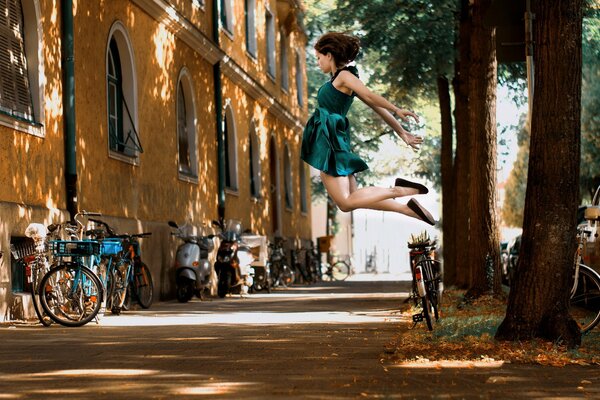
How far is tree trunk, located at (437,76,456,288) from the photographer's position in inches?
891

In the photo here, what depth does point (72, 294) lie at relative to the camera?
1155cm

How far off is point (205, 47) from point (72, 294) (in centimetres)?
1227

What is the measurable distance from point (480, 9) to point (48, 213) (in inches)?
255

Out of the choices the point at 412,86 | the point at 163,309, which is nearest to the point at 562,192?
the point at 163,309

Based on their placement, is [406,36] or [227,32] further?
[227,32]

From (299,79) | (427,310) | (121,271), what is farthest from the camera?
(299,79)

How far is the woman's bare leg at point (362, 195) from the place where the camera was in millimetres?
7910

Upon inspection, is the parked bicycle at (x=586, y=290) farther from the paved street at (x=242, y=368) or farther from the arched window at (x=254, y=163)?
the arched window at (x=254, y=163)

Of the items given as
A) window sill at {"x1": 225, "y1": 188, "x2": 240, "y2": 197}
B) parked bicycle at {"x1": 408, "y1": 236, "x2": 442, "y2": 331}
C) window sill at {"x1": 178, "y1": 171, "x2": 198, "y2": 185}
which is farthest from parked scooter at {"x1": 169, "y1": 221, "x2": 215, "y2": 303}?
parked bicycle at {"x1": 408, "y1": 236, "x2": 442, "y2": 331}

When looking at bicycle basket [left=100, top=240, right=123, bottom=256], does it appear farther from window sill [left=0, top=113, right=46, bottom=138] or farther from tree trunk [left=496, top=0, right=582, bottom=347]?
tree trunk [left=496, top=0, right=582, bottom=347]

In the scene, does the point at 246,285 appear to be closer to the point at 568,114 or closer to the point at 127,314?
the point at 127,314

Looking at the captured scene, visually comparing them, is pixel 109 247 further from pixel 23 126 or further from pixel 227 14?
pixel 227 14

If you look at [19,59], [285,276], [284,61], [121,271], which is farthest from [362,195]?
Result: [284,61]

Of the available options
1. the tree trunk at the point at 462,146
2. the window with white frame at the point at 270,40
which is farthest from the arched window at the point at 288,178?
the tree trunk at the point at 462,146
